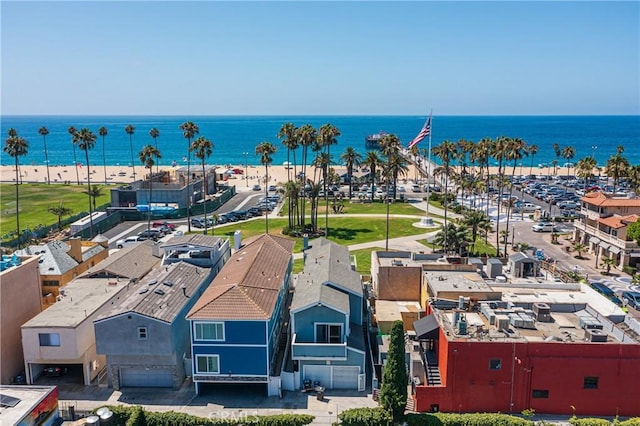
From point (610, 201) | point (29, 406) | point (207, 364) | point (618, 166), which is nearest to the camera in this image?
point (29, 406)

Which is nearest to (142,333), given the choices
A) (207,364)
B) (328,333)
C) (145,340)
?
(145,340)

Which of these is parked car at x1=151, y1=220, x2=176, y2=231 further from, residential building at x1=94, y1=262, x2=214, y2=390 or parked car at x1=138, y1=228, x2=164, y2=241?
residential building at x1=94, y1=262, x2=214, y2=390

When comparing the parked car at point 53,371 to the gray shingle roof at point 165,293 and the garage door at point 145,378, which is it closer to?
the garage door at point 145,378

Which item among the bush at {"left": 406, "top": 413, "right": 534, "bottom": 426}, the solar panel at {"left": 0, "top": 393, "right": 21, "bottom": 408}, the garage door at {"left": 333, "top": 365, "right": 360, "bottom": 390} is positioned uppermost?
the solar panel at {"left": 0, "top": 393, "right": 21, "bottom": 408}

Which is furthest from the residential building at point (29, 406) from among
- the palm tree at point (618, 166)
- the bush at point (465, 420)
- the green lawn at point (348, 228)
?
the palm tree at point (618, 166)

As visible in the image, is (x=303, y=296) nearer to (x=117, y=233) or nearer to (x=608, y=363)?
(x=608, y=363)

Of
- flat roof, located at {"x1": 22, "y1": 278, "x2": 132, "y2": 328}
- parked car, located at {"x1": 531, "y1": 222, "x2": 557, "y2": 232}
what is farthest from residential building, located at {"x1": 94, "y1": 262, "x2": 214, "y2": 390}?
parked car, located at {"x1": 531, "y1": 222, "x2": 557, "y2": 232}

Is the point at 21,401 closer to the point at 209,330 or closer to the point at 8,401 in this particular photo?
the point at 8,401
